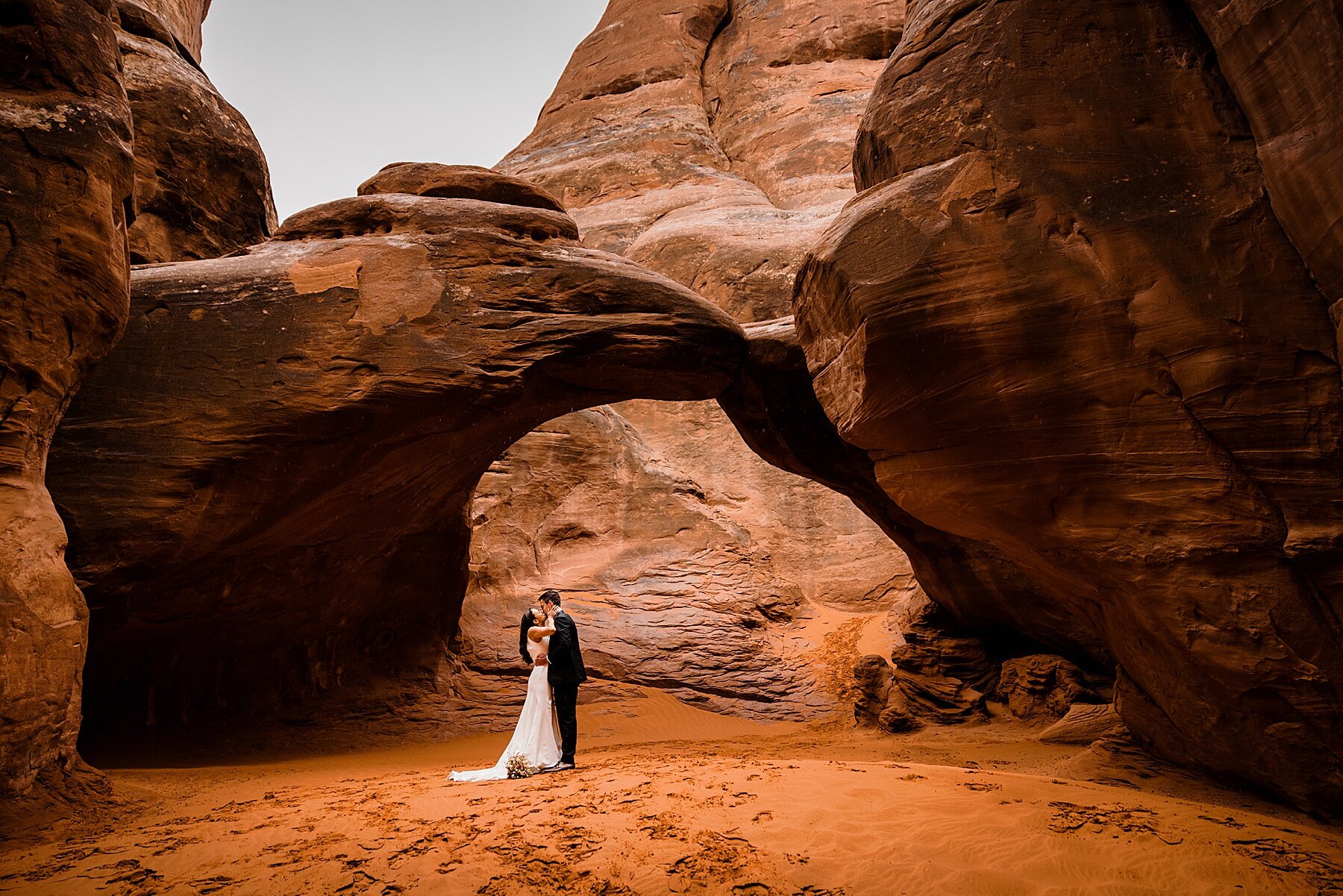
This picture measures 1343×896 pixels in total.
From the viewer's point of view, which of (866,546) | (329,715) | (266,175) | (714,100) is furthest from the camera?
(714,100)

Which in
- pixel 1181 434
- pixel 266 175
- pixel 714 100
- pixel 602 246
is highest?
pixel 714 100

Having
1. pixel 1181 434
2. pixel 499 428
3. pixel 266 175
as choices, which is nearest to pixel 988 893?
pixel 1181 434

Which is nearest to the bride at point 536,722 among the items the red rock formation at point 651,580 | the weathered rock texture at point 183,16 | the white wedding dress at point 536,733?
the white wedding dress at point 536,733

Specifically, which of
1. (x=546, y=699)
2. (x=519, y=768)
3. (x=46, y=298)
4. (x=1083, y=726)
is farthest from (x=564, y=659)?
(x=1083, y=726)

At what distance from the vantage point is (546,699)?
7.32 metres

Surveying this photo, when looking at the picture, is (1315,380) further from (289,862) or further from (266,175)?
(266,175)

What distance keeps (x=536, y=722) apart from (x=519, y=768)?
472 mm

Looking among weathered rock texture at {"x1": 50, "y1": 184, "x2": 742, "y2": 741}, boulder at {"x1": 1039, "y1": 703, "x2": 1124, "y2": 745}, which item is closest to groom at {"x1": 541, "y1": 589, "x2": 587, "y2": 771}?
weathered rock texture at {"x1": 50, "y1": 184, "x2": 742, "y2": 741}

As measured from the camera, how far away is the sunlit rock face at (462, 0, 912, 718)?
480 inches

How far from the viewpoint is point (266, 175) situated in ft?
37.7

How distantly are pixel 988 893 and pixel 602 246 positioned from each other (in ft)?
58.5

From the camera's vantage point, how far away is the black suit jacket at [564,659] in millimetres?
7434

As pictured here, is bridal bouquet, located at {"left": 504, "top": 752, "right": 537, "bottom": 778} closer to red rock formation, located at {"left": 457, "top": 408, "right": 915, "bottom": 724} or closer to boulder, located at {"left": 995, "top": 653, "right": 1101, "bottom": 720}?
red rock formation, located at {"left": 457, "top": 408, "right": 915, "bottom": 724}

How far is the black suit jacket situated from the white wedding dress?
69mm
